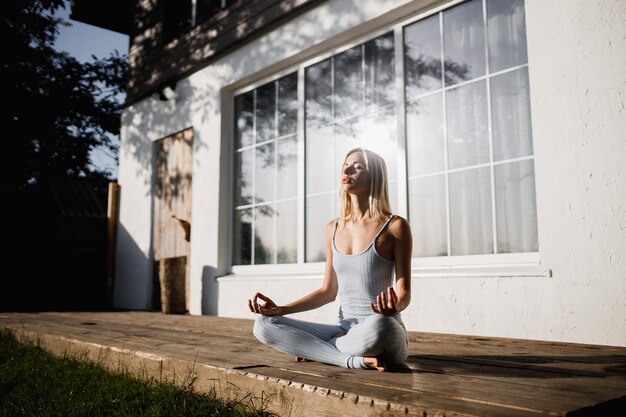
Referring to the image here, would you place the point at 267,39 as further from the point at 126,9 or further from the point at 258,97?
the point at 126,9

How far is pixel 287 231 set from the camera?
17.0 feet

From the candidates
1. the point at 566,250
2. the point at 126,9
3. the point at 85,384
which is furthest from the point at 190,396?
the point at 126,9

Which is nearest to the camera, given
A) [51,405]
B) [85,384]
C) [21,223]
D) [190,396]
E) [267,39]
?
[190,396]

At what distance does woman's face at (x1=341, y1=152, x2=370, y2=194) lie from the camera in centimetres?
225

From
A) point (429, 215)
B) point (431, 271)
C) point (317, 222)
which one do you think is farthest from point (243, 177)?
point (431, 271)

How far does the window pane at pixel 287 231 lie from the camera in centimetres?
509

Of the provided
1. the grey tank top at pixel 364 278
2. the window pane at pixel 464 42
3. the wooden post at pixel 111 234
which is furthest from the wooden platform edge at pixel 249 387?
the wooden post at pixel 111 234

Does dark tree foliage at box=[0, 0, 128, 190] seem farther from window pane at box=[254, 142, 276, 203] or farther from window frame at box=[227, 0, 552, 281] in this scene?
window pane at box=[254, 142, 276, 203]

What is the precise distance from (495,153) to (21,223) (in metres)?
6.30

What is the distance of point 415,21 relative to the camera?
13.8 ft

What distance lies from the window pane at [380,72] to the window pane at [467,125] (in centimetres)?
60

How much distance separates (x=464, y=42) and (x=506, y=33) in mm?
326

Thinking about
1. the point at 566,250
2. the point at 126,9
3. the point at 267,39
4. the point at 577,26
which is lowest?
the point at 566,250

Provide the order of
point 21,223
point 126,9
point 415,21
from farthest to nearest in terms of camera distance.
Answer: point 126,9, point 21,223, point 415,21
